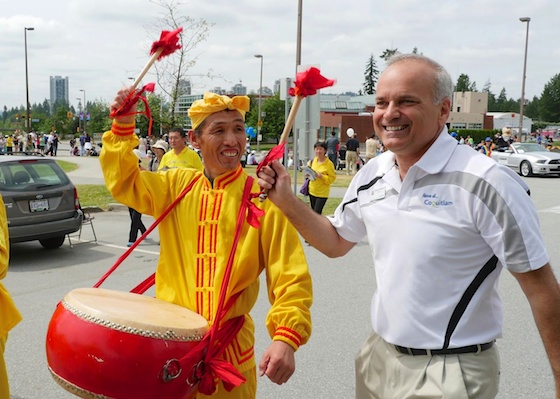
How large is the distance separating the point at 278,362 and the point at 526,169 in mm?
24527

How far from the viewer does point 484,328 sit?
7.20 feet

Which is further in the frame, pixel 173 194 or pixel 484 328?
pixel 173 194

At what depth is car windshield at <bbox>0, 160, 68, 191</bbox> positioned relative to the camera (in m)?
8.97

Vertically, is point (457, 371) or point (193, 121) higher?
point (193, 121)

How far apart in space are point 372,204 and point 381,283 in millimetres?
311

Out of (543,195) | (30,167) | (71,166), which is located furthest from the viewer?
(71,166)

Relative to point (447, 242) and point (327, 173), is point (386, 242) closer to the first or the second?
point (447, 242)

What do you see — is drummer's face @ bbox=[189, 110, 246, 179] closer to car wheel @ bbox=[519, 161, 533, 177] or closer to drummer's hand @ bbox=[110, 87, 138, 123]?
drummer's hand @ bbox=[110, 87, 138, 123]

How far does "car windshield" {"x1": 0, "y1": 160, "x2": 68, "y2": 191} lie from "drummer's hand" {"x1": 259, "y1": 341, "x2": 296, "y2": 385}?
24.6 ft

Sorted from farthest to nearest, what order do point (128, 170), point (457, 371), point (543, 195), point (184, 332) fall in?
point (543, 195) < point (128, 170) < point (184, 332) < point (457, 371)

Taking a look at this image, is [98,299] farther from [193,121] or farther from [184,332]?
[193,121]

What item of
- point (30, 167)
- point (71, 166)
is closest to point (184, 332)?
point (30, 167)

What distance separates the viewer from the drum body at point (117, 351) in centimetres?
215

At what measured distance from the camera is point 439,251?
2.16 meters
